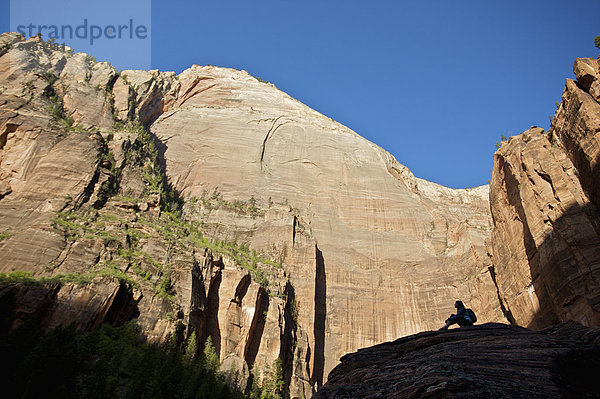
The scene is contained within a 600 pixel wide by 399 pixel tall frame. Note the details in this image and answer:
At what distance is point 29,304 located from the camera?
30047 millimetres

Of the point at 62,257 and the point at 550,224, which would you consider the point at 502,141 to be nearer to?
the point at 550,224

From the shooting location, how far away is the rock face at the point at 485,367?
41.6 feet

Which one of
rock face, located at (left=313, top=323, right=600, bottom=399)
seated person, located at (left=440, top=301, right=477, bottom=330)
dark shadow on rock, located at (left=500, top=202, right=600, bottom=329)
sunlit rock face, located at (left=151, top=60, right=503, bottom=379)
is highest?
sunlit rock face, located at (left=151, top=60, right=503, bottom=379)

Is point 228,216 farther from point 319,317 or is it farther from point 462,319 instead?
point 462,319

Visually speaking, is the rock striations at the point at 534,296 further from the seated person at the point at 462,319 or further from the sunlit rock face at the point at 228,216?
the sunlit rock face at the point at 228,216

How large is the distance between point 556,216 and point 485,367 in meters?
22.8

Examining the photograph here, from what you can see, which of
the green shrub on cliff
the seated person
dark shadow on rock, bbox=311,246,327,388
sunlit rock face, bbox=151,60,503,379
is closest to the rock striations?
the seated person

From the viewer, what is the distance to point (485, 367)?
14156mm

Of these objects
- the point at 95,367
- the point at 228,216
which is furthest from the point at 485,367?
the point at 228,216

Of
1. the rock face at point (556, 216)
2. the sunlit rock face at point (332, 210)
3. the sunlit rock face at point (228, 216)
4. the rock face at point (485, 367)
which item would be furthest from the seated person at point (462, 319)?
the sunlit rock face at point (332, 210)

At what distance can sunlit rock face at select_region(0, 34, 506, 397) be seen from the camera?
1524 inches

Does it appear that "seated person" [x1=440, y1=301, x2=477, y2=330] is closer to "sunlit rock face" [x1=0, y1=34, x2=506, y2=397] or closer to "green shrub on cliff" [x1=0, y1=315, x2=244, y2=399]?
"green shrub on cliff" [x1=0, y1=315, x2=244, y2=399]

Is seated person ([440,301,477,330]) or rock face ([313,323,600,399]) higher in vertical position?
seated person ([440,301,477,330])

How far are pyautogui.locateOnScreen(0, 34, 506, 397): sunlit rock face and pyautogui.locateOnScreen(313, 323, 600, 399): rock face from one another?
2262 centimetres
